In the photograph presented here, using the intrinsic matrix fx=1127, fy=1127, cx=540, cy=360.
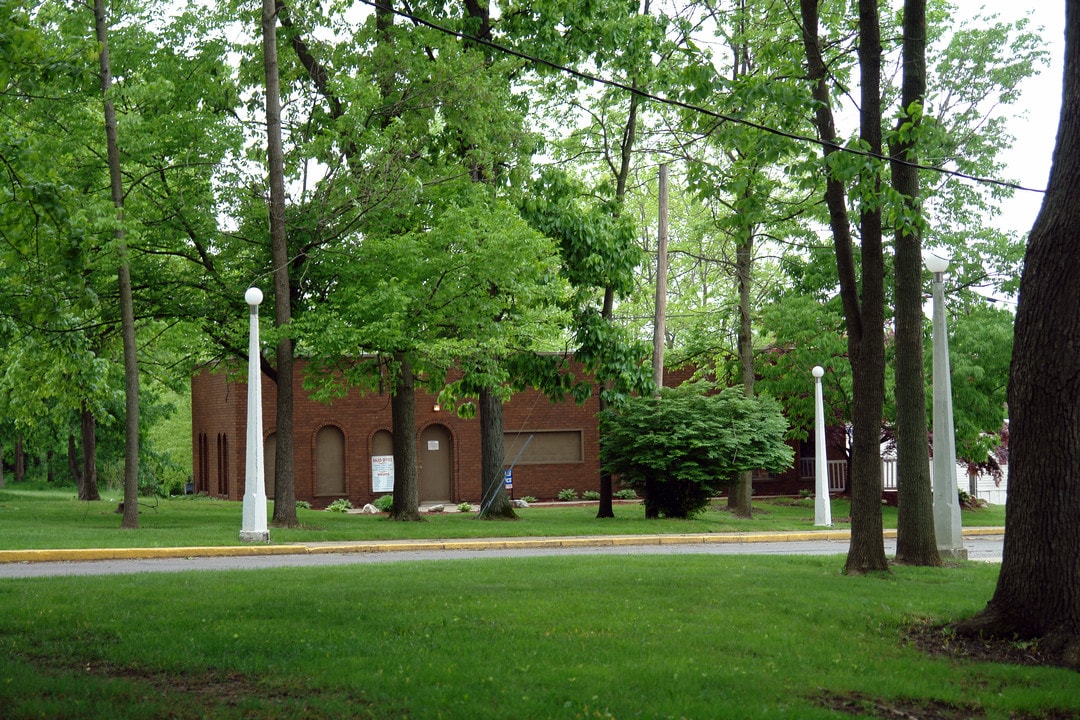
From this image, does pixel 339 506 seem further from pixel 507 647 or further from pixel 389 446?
pixel 507 647

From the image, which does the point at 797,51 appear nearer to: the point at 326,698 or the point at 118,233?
the point at 326,698

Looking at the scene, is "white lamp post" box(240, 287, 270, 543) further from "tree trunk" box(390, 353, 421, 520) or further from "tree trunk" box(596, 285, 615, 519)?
"tree trunk" box(596, 285, 615, 519)

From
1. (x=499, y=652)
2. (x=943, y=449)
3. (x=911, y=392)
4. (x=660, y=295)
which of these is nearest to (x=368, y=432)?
(x=660, y=295)

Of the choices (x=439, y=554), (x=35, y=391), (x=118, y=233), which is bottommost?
(x=439, y=554)

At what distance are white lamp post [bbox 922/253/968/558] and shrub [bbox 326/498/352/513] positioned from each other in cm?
2140

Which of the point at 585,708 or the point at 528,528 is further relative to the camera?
the point at 528,528

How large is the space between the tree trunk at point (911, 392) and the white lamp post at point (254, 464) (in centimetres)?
1054

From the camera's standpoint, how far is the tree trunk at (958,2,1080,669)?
28.1 feet

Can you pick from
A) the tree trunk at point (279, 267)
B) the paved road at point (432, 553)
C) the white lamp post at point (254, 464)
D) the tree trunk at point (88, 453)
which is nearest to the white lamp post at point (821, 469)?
the paved road at point (432, 553)

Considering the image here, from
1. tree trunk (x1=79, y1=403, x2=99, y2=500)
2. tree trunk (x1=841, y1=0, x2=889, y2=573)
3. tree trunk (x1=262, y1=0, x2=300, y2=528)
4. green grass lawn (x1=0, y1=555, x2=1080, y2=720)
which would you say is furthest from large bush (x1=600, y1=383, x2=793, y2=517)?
tree trunk (x1=79, y1=403, x2=99, y2=500)

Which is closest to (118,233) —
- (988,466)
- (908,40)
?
(908,40)

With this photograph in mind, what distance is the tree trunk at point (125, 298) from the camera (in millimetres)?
20188

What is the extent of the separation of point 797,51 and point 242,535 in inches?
482

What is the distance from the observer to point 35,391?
27891 mm
